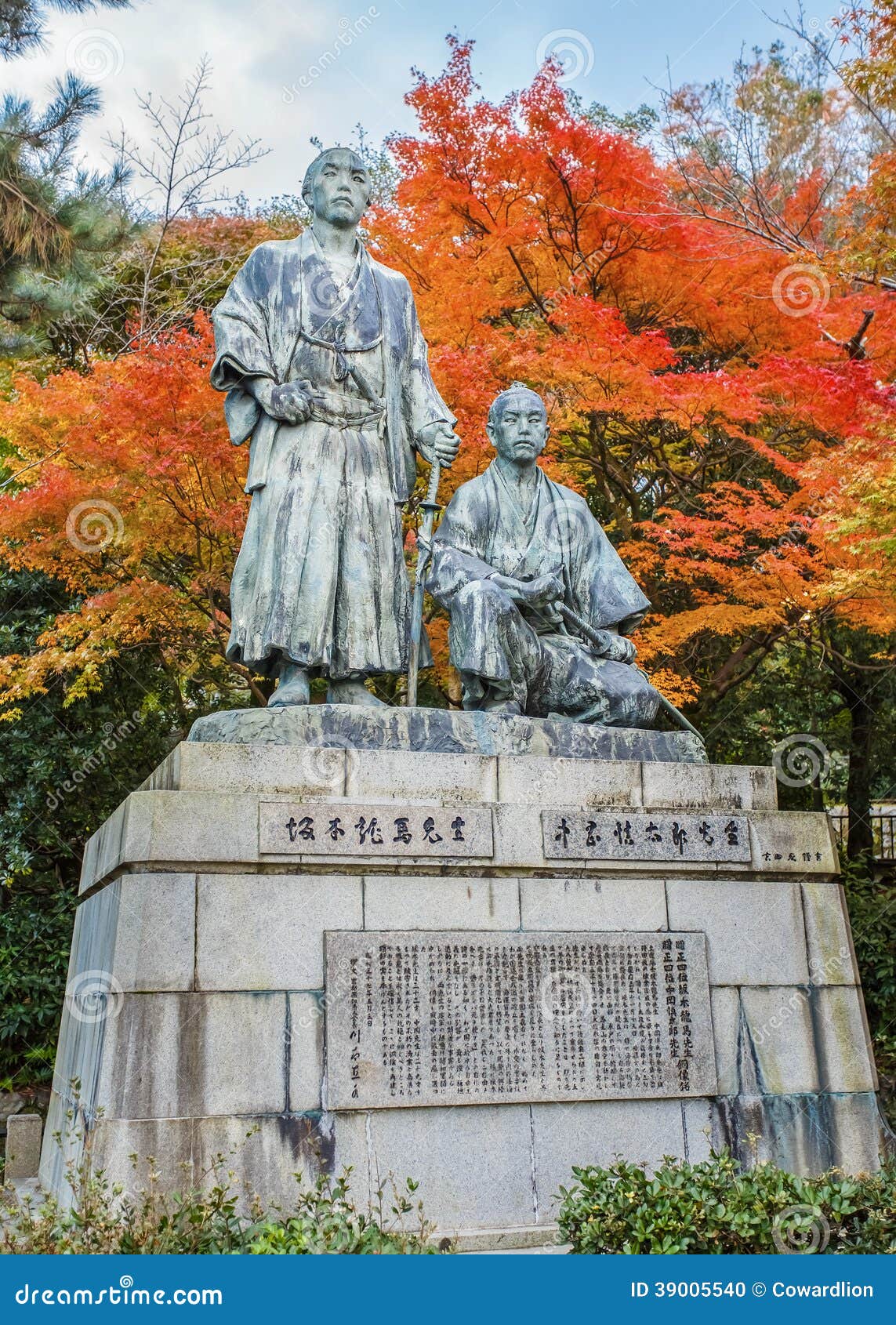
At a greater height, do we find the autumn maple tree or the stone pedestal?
the autumn maple tree

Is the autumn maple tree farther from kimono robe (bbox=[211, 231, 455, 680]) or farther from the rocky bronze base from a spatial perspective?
kimono robe (bbox=[211, 231, 455, 680])

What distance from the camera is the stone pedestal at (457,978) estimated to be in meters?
5.23

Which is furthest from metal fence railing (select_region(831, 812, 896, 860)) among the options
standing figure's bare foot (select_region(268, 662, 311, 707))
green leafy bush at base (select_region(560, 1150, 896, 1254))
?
green leafy bush at base (select_region(560, 1150, 896, 1254))

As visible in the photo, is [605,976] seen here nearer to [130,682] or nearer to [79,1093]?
[79,1093]

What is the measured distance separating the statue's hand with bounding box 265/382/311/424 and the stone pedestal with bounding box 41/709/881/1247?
5.39 ft

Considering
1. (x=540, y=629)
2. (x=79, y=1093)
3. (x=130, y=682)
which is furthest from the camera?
(x=130, y=682)

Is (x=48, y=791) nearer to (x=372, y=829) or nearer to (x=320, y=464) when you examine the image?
(x=320, y=464)

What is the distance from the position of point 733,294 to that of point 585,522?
6.48 meters

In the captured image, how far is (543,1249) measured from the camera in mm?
5184

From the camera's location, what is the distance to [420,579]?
6.79m

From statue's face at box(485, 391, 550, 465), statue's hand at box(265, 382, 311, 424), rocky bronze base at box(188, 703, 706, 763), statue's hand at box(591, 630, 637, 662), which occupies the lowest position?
rocky bronze base at box(188, 703, 706, 763)

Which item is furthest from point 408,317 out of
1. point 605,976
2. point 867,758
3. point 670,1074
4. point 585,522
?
point 867,758

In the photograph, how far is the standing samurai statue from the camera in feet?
21.4

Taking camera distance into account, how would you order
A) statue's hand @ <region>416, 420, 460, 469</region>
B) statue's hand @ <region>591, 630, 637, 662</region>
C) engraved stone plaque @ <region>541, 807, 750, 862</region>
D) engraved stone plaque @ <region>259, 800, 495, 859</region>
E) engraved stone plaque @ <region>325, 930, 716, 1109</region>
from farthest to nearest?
statue's hand @ <region>591, 630, 637, 662</region>, statue's hand @ <region>416, 420, 460, 469</region>, engraved stone plaque @ <region>541, 807, 750, 862</region>, engraved stone plaque @ <region>259, 800, 495, 859</region>, engraved stone plaque @ <region>325, 930, 716, 1109</region>
